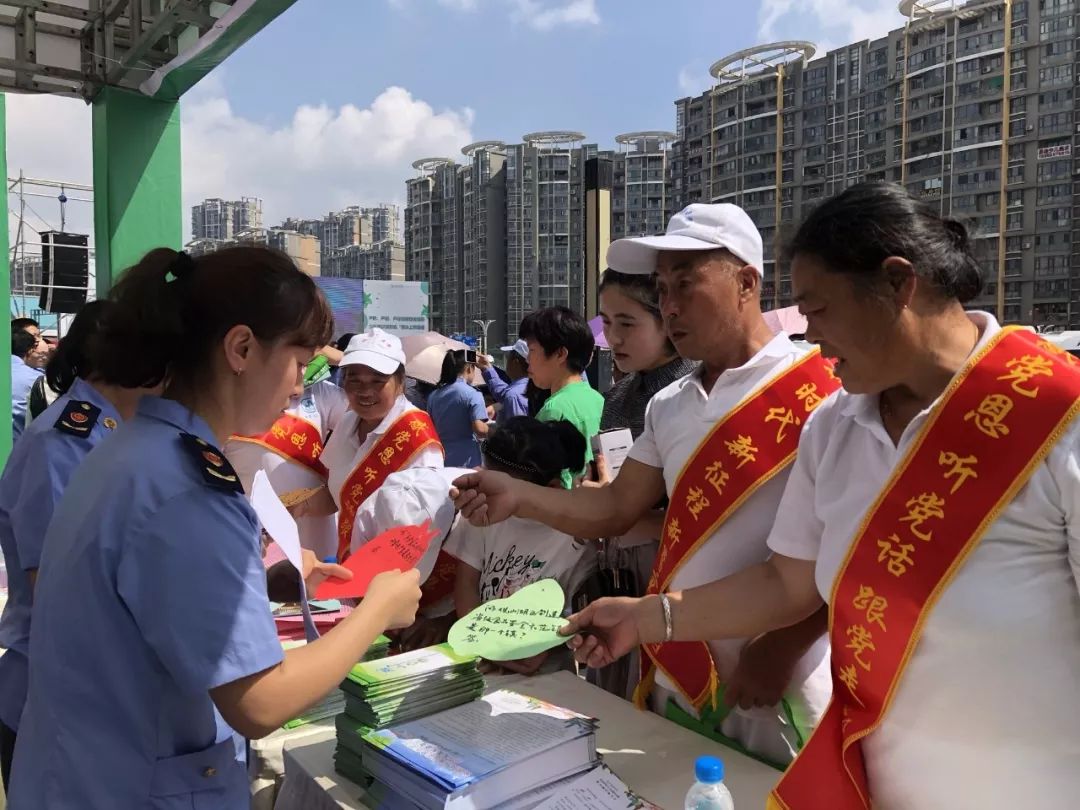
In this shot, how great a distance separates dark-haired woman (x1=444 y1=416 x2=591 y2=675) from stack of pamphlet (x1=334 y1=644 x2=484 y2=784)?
1.77 ft

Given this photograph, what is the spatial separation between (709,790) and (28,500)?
1.45m

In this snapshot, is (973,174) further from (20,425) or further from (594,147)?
(20,425)

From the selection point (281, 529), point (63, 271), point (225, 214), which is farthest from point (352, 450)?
point (225, 214)

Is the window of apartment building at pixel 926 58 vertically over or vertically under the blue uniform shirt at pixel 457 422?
over

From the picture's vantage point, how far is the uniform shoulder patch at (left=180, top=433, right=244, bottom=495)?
991 millimetres

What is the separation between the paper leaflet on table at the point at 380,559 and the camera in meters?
1.47

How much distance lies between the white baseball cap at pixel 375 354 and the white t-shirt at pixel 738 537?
139 centimetres

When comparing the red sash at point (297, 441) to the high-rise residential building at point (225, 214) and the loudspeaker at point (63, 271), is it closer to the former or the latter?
the loudspeaker at point (63, 271)

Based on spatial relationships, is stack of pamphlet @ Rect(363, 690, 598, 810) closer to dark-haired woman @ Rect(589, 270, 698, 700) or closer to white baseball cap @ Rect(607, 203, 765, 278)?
dark-haired woman @ Rect(589, 270, 698, 700)

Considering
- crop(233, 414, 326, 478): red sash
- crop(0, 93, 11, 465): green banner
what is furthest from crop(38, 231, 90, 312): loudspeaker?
crop(233, 414, 326, 478): red sash

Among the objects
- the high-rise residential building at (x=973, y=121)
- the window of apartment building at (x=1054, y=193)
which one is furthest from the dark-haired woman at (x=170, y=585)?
the window of apartment building at (x=1054, y=193)

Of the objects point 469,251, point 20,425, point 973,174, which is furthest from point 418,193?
point 20,425

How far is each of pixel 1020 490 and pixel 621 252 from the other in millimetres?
979

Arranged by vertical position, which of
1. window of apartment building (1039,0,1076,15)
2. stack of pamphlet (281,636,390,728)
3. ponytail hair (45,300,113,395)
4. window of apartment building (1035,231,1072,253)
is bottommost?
stack of pamphlet (281,636,390,728)
